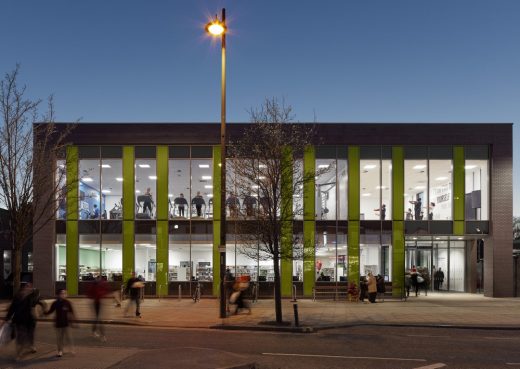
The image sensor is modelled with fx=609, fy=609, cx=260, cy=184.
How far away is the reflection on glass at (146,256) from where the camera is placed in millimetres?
32031

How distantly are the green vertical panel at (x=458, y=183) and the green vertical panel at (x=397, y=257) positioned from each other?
9.85 ft

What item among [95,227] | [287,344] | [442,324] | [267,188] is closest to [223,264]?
[267,188]

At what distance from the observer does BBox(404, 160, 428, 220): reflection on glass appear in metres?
32.6

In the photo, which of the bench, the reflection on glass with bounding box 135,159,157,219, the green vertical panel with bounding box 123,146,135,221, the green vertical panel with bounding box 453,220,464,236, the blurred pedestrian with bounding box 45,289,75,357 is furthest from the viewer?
the reflection on glass with bounding box 135,159,157,219

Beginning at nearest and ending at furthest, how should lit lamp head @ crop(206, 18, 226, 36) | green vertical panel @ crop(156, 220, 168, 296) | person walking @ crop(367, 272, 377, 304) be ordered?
1. lit lamp head @ crop(206, 18, 226, 36)
2. person walking @ crop(367, 272, 377, 304)
3. green vertical panel @ crop(156, 220, 168, 296)

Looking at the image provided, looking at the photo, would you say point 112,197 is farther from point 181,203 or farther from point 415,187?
point 415,187

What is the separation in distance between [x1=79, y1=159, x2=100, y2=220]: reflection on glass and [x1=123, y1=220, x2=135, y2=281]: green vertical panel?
1667mm

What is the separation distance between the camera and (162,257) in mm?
32094

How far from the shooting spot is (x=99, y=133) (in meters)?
32.3

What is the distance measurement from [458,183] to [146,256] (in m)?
17.0

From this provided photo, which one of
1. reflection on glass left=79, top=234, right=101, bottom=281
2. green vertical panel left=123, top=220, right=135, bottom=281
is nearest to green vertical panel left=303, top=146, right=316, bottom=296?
green vertical panel left=123, top=220, right=135, bottom=281

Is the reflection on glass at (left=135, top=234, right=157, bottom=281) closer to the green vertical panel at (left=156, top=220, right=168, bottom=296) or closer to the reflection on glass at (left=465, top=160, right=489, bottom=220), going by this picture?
the green vertical panel at (left=156, top=220, right=168, bottom=296)

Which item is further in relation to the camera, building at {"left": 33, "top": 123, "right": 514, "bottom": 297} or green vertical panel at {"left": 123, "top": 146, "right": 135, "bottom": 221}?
green vertical panel at {"left": 123, "top": 146, "right": 135, "bottom": 221}

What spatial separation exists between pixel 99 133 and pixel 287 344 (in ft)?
65.3
